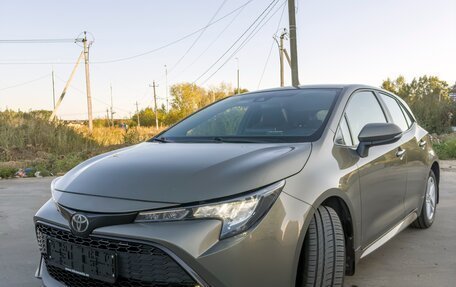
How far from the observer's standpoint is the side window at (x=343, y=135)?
268 cm

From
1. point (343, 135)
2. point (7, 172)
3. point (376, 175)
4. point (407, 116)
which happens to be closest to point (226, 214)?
point (343, 135)

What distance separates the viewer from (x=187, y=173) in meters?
2.03

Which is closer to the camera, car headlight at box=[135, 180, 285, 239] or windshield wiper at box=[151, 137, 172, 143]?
car headlight at box=[135, 180, 285, 239]

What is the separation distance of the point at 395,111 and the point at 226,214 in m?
2.58

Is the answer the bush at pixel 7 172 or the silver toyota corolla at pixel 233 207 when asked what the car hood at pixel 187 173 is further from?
the bush at pixel 7 172

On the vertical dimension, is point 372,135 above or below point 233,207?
above

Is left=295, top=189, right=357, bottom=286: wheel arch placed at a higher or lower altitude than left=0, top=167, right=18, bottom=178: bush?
higher

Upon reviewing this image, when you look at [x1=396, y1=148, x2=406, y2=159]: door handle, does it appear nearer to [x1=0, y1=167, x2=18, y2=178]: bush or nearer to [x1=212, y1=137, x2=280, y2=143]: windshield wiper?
[x1=212, y1=137, x2=280, y2=143]: windshield wiper

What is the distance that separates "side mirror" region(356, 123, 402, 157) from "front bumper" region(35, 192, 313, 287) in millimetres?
969

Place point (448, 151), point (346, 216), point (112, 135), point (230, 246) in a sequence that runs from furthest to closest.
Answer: point (112, 135), point (448, 151), point (346, 216), point (230, 246)

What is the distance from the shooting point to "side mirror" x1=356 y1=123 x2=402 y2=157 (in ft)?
8.84

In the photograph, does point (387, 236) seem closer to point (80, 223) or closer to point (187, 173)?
point (187, 173)

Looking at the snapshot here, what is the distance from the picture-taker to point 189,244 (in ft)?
5.77

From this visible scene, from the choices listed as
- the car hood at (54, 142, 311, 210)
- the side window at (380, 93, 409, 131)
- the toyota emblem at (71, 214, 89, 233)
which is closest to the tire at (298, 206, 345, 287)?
the car hood at (54, 142, 311, 210)
